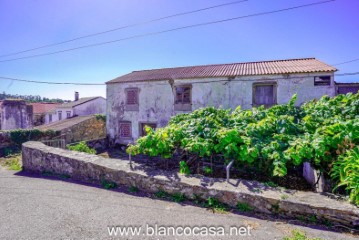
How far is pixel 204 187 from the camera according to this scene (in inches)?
171

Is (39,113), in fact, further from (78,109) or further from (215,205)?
(215,205)

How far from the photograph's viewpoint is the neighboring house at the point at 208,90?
1177 centimetres

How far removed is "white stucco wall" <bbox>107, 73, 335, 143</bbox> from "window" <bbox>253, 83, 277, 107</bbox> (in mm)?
281

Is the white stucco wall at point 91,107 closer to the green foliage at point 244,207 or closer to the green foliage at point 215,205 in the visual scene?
the green foliage at point 215,205

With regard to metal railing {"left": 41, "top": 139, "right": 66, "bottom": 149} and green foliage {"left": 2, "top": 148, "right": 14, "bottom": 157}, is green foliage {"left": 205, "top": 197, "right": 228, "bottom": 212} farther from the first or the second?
green foliage {"left": 2, "top": 148, "right": 14, "bottom": 157}

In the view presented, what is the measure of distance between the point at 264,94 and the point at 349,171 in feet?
31.5

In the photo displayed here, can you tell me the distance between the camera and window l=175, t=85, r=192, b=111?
14427mm

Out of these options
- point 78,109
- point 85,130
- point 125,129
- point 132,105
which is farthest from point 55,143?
point 78,109

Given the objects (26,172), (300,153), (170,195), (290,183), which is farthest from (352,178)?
(26,172)

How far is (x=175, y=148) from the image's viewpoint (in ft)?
19.1

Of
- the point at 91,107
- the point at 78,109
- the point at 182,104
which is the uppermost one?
the point at 182,104

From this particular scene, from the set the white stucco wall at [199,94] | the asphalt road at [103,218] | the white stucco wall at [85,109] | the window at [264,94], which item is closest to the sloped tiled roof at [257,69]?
the white stucco wall at [199,94]

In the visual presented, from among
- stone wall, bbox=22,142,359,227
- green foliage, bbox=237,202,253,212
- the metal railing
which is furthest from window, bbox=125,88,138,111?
green foliage, bbox=237,202,253,212

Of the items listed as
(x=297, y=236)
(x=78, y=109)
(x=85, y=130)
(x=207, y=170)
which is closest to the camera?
(x=297, y=236)
